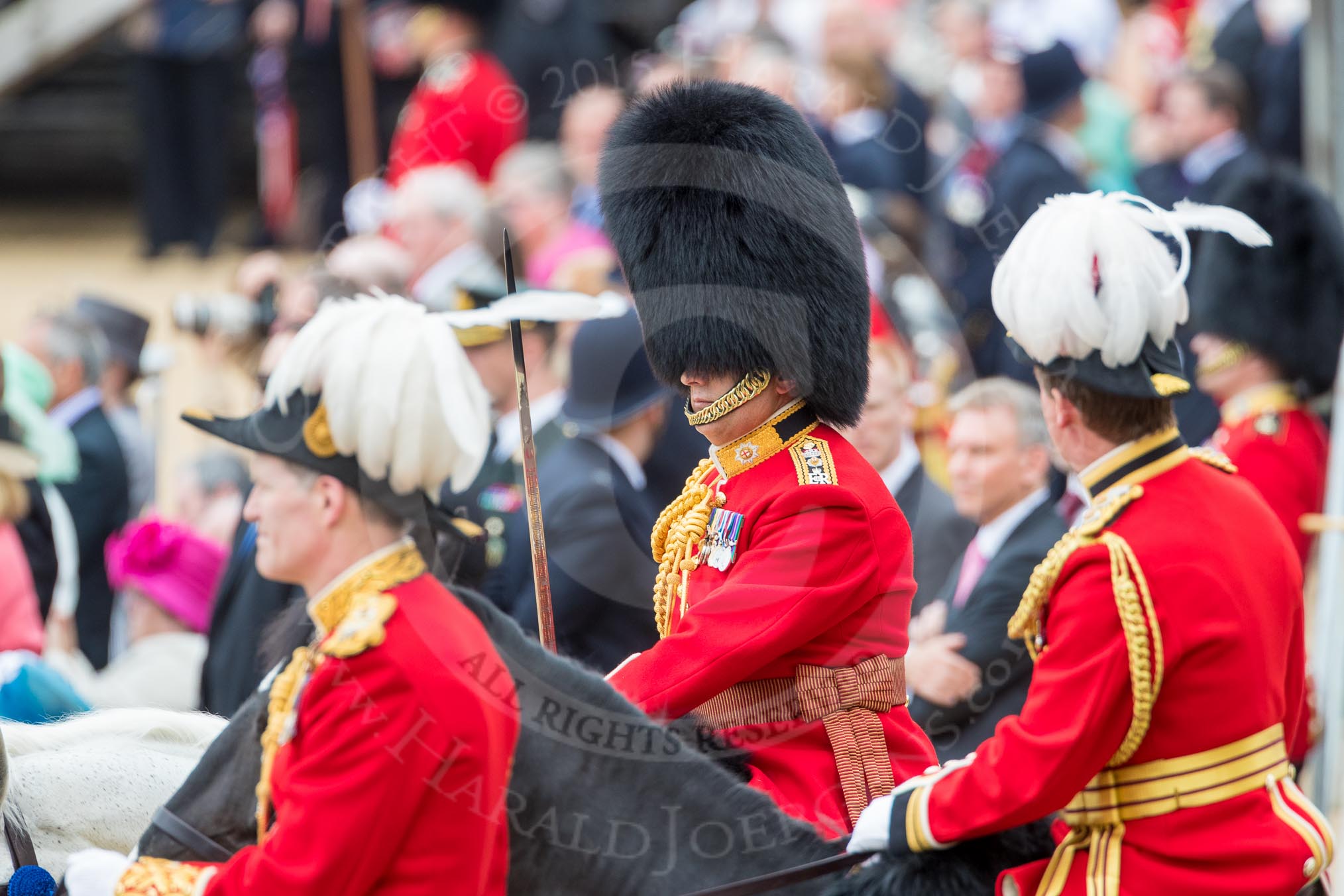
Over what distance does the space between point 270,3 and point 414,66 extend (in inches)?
52.2

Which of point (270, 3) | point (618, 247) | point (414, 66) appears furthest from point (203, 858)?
point (270, 3)

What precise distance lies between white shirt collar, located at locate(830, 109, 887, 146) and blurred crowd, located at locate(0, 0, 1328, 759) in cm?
1

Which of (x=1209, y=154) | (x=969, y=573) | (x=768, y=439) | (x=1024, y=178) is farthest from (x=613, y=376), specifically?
(x=1209, y=154)

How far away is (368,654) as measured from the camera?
83.7 inches

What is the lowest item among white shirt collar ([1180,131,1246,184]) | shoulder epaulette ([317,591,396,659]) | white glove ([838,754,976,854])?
white shirt collar ([1180,131,1246,184])

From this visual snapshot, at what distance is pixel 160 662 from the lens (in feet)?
14.8

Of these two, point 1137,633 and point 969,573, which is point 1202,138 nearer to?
point 969,573

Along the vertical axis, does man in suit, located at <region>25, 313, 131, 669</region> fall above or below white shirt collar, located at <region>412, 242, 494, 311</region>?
below

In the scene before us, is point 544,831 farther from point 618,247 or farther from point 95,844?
point 618,247

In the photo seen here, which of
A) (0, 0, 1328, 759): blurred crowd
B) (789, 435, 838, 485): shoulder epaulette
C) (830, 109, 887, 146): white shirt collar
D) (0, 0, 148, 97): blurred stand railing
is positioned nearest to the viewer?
(789, 435, 838, 485): shoulder epaulette

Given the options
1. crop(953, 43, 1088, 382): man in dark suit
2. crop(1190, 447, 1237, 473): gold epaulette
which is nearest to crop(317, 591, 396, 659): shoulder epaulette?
crop(1190, 447, 1237, 473): gold epaulette

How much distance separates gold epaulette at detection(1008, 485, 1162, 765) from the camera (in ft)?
7.75

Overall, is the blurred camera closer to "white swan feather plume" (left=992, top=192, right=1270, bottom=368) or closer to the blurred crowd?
the blurred crowd

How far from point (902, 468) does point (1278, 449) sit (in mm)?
996
